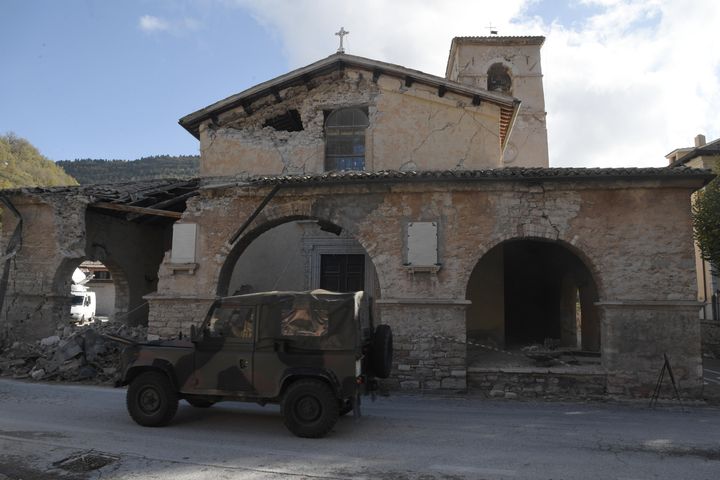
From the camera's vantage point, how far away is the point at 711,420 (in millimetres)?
7758

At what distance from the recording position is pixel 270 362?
6.38m

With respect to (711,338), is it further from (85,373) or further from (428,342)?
(85,373)

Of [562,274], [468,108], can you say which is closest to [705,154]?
[562,274]

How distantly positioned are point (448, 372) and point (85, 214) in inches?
399

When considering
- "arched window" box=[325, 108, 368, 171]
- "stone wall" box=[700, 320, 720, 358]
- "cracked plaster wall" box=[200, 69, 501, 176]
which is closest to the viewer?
"cracked plaster wall" box=[200, 69, 501, 176]

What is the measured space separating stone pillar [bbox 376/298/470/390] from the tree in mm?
9465

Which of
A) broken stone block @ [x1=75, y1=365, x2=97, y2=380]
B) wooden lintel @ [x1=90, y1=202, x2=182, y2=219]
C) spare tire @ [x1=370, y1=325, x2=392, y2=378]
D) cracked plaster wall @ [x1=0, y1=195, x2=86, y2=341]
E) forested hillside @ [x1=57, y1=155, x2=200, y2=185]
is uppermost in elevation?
forested hillside @ [x1=57, y1=155, x2=200, y2=185]

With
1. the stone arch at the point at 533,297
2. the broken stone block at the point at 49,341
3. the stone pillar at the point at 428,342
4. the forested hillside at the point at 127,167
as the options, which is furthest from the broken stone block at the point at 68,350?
the forested hillside at the point at 127,167

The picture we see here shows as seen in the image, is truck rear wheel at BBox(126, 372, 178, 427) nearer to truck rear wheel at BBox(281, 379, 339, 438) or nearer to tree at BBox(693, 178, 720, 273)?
truck rear wheel at BBox(281, 379, 339, 438)

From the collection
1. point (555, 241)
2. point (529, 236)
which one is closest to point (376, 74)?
point (529, 236)

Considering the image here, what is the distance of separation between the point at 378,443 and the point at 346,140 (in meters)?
9.81

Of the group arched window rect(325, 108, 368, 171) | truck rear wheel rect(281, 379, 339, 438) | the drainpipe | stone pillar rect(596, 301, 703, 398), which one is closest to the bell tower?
arched window rect(325, 108, 368, 171)

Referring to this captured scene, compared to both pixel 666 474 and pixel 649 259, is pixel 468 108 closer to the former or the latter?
pixel 649 259

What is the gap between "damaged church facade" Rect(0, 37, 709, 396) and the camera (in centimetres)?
947
